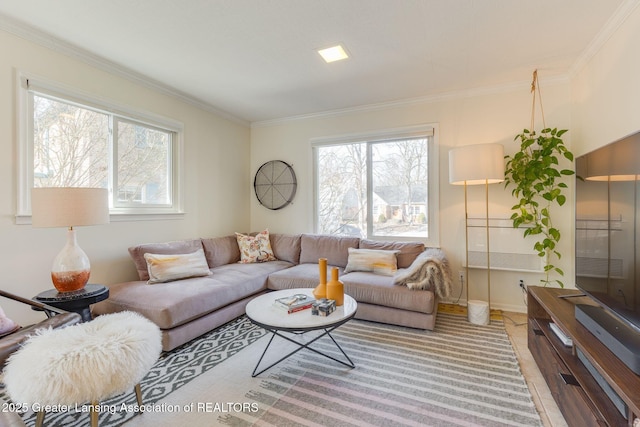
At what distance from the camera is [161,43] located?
94.5 inches

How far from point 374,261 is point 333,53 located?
6.65 feet

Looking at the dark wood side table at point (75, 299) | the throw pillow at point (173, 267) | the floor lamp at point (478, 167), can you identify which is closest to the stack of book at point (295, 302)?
the throw pillow at point (173, 267)

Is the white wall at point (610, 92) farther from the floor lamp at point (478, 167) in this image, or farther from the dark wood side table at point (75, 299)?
the dark wood side table at point (75, 299)

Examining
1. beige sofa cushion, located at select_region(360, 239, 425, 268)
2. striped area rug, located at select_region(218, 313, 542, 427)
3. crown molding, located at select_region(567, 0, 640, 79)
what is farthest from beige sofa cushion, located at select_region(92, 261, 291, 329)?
crown molding, located at select_region(567, 0, 640, 79)

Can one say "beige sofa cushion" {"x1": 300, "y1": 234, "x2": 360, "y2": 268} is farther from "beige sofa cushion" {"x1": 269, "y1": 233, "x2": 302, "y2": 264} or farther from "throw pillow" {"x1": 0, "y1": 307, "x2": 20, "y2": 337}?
"throw pillow" {"x1": 0, "y1": 307, "x2": 20, "y2": 337}

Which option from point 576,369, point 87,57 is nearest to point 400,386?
point 576,369

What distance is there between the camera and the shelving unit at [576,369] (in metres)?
1.09

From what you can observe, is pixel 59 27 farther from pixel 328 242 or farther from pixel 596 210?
pixel 596 210

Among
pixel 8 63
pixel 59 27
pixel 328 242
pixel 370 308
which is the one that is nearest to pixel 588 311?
pixel 370 308

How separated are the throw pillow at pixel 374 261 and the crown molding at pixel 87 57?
2.69m

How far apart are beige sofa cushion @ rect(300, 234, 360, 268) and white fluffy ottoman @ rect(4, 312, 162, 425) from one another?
2.30 metres

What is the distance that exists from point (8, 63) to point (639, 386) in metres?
3.96

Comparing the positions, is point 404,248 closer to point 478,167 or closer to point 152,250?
point 478,167

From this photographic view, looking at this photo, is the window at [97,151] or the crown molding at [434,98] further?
the crown molding at [434,98]
